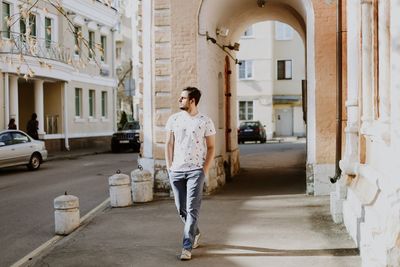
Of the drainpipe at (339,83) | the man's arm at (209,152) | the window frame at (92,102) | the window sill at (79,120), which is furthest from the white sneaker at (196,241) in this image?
the window frame at (92,102)

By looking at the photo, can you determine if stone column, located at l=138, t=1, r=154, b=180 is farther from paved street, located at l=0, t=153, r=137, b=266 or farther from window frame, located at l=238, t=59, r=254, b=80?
window frame, located at l=238, t=59, r=254, b=80

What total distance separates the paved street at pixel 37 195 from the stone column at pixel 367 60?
200 inches

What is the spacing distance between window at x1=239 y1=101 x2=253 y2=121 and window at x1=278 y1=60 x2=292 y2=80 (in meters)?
A: 3.69

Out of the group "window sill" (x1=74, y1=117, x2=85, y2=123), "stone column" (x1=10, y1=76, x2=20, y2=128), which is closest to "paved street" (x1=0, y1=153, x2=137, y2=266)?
"stone column" (x1=10, y1=76, x2=20, y2=128)

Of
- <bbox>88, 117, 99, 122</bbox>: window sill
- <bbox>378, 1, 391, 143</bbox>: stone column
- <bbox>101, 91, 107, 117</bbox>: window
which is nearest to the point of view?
<bbox>378, 1, 391, 143</bbox>: stone column

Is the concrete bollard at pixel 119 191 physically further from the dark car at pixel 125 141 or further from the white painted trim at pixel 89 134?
the white painted trim at pixel 89 134

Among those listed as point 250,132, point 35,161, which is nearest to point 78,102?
point 250,132

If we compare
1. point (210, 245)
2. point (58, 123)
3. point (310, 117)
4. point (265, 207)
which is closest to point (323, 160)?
point (310, 117)

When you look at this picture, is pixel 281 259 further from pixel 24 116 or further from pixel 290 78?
pixel 290 78

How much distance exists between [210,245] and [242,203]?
3708 millimetres

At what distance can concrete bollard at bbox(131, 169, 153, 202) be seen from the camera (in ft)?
39.9

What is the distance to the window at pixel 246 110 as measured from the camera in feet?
169

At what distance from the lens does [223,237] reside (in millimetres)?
8672

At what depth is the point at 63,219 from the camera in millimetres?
9531
